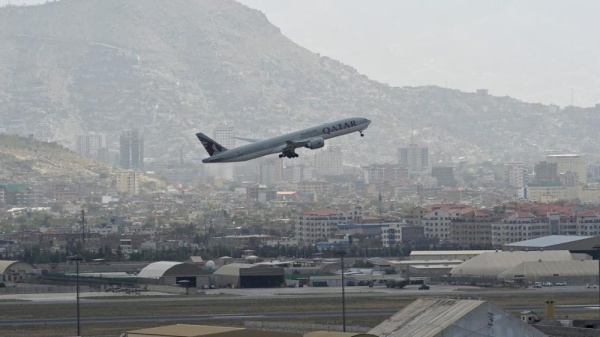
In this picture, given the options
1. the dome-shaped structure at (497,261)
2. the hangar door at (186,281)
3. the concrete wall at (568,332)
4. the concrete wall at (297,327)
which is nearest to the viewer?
the concrete wall at (568,332)

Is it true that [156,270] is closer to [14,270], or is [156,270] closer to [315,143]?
[14,270]

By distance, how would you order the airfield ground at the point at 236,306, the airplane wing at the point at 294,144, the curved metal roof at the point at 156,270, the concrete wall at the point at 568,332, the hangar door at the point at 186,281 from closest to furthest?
the concrete wall at the point at 568,332
the airfield ground at the point at 236,306
the airplane wing at the point at 294,144
the hangar door at the point at 186,281
the curved metal roof at the point at 156,270

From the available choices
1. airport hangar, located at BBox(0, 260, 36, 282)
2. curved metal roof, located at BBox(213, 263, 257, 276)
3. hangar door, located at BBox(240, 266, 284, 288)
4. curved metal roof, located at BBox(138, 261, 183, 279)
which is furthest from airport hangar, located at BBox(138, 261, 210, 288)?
airport hangar, located at BBox(0, 260, 36, 282)

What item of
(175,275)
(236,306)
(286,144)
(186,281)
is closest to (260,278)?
(186,281)

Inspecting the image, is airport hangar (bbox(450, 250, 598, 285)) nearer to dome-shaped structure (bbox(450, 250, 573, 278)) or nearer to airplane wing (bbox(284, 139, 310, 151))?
dome-shaped structure (bbox(450, 250, 573, 278))

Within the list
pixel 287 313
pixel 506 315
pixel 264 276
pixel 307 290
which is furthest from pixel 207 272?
pixel 506 315

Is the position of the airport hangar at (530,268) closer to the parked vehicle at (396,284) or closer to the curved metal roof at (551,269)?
the curved metal roof at (551,269)

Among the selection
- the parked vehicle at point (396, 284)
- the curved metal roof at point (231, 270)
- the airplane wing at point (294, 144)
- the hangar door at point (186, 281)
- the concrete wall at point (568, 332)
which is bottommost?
the concrete wall at point (568, 332)

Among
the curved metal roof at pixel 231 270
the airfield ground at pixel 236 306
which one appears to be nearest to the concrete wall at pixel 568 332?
the airfield ground at pixel 236 306
